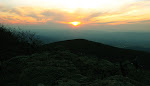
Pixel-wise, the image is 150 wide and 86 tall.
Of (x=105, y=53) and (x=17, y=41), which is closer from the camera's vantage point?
(x=17, y=41)

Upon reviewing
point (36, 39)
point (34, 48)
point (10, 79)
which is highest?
point (36, 39)

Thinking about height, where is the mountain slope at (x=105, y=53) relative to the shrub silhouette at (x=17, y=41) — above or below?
below

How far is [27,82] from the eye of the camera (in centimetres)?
840

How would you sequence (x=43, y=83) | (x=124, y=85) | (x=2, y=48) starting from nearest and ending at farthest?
(x=124, y=85) → (x=43, y=83) → (x=2, y=48)

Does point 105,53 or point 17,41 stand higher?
point 17,41

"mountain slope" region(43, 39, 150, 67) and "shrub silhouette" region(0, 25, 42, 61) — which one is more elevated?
"shrub silhouette" region(0, 25, 42, 61)

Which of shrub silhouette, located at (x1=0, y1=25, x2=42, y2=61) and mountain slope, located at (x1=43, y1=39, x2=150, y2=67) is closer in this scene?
shrub silhouette, located at (x1=0, y1=25, x2=42, y2=61)

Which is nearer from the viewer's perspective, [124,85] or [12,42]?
[124,85]

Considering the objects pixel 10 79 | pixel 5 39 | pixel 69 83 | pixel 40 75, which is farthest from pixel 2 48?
pixel 69 83

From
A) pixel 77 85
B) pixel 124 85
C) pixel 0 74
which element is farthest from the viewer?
pixel 0 74

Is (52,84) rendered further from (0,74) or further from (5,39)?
(5,39)

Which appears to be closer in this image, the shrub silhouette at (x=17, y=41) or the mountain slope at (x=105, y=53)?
the shrub silhouette at (x=17, y=41)

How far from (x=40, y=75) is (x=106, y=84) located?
495 cm

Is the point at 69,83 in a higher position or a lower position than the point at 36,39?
lower
